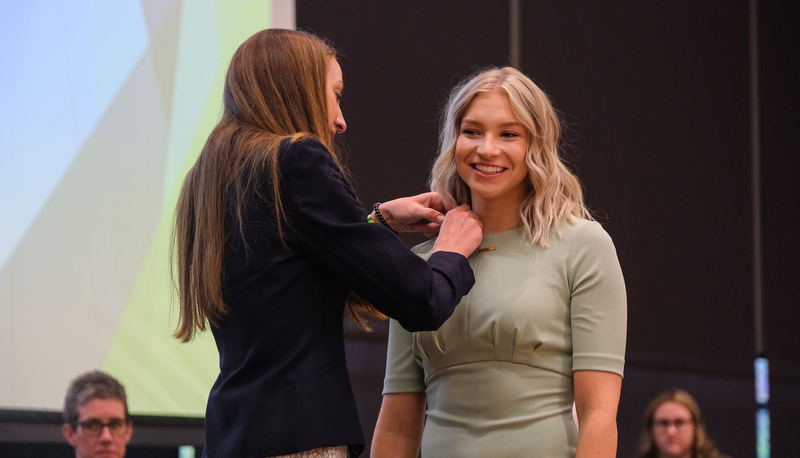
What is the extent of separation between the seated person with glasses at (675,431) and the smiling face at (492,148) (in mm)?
2461

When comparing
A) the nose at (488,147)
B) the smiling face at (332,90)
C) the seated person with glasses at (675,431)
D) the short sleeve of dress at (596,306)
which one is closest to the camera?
the smiling face at (332,90)

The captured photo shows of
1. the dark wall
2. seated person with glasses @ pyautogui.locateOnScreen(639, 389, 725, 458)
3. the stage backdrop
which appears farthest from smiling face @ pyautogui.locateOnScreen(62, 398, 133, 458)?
seated person with glasses @ pyautogui.locateOnScreen(639, 389, 725, 458)

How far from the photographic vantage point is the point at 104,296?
Answer: 3.22 m

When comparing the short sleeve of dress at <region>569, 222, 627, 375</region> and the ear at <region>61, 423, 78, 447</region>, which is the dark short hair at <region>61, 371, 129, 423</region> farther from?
the short sleeve of dress at <region>569, 222, 627, 375</region>

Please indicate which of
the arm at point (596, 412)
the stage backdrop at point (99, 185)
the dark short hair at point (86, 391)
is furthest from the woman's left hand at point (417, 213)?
the dark short hair at point (86, 391)

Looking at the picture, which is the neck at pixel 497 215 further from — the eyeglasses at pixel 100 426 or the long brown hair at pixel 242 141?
the eyeglasses at pixel 100 426

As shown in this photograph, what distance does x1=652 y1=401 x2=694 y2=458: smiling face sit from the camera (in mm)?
3967

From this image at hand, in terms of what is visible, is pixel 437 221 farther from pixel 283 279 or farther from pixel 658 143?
pixel 658 143

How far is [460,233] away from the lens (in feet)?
5.95

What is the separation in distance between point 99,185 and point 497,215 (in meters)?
1.80

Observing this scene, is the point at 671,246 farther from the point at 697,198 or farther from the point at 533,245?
the point at 533,245

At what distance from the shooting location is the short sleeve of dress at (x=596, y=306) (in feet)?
5.75

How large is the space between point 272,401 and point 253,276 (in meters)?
0.21

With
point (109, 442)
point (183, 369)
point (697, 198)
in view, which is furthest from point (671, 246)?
point (109, 442)
